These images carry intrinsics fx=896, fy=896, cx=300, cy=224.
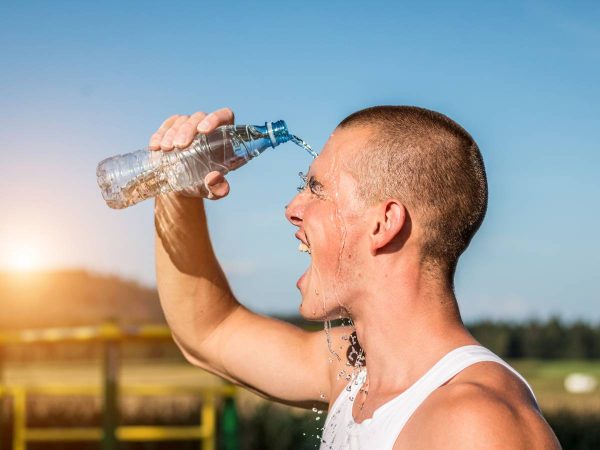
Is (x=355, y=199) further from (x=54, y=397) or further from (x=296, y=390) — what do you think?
(x=54, y=397)

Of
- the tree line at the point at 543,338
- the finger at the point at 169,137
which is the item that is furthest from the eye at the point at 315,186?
the tree line at the point at 543,338

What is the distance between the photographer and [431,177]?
2197 millimetres

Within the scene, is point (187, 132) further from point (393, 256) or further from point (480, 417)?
point (480, 417)

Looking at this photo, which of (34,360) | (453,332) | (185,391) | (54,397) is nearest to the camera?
(453,332)

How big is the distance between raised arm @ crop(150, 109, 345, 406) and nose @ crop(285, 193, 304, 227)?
0.54 m

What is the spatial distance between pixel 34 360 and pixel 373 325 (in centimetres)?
1966

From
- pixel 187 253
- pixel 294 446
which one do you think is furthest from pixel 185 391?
pixel 187 253

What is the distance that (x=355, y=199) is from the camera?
228cm

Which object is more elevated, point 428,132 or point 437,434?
point 428,132

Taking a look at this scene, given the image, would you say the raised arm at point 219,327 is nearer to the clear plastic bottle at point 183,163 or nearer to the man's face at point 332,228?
the clear plastic bottle at point 183,163

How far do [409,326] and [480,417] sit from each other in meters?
0.48

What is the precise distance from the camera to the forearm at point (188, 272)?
9.48 feet

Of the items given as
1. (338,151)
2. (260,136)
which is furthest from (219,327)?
(338,151)

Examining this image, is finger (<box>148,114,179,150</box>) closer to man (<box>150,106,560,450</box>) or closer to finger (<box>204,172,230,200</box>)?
man (<box>150,106,560,450</box>)
